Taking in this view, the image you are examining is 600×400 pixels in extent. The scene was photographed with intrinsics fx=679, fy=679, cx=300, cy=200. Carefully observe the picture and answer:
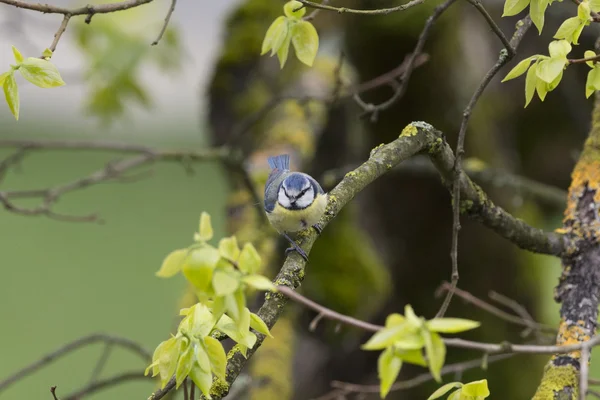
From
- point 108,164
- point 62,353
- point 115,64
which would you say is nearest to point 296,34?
point 108,164

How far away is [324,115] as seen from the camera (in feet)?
7.31

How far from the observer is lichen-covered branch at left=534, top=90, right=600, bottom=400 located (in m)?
0.84

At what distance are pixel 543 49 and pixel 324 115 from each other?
1.24m

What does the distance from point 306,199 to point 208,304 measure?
0.54 meters

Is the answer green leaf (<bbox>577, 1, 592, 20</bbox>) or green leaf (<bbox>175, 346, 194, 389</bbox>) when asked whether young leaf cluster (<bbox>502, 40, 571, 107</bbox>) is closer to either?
green leaf (<bbox>577, 1, 592, 20</bbox>)

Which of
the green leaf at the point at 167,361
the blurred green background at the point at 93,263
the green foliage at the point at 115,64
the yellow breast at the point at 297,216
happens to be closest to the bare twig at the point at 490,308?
the yellow breast at the point at 297,216

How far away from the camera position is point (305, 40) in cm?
86

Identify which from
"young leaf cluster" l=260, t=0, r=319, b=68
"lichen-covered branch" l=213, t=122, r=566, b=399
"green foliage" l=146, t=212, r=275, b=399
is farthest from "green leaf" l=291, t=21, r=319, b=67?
"green foliage" l=146, t=212, r=275, b=399

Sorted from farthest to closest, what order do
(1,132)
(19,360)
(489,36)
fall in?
1. (1,132)
2. (19,360)
3. (489,36)

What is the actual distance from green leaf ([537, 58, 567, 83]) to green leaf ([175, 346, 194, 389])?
437 mm

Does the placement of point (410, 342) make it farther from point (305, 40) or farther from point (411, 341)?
point (305, 40)

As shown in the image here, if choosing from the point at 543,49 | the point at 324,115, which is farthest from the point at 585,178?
the point at 543,49

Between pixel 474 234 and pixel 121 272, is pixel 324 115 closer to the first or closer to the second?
pixel 474 234

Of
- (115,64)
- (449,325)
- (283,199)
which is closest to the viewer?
(449,325)
